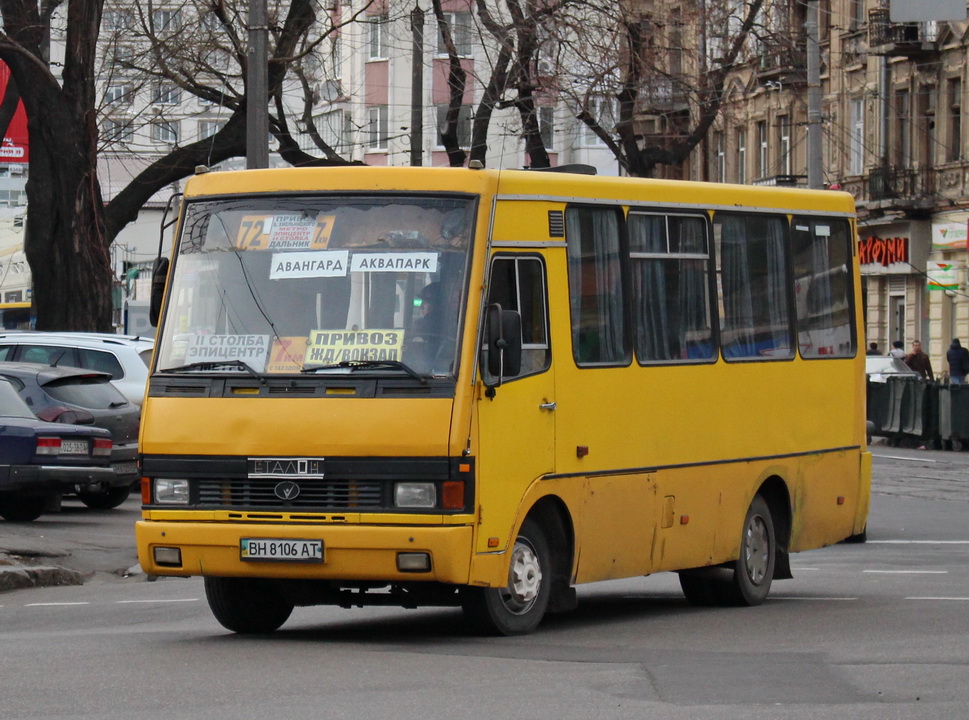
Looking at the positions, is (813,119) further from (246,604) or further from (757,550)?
(246,604)

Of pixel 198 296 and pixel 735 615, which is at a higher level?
pixel 198 296

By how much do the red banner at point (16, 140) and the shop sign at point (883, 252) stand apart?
78.8ft

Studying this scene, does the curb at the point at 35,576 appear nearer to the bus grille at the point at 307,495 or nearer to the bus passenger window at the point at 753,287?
the bus grille at the point at 307,495

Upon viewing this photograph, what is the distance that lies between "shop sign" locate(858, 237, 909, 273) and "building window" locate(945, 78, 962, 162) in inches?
110

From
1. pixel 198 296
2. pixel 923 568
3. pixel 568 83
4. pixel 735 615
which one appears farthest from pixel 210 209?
pixel 568 83

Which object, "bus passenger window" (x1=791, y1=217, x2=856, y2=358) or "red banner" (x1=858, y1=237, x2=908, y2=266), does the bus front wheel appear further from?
"red banner" (x1=858, y1=237, x2=908, y2=266)

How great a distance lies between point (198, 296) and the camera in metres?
10.7

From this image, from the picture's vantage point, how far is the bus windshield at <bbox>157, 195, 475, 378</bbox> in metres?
10.1

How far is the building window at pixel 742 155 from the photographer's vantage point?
59188 mm

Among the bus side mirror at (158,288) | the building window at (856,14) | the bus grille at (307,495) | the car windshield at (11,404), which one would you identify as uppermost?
the building window at (856,14)

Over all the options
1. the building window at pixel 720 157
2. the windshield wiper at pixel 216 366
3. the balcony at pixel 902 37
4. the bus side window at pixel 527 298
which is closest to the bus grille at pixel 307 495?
the windshield wiper at pixel 216 366

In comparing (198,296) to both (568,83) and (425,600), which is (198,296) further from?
(568,83)

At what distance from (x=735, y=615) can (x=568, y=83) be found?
64.8ft

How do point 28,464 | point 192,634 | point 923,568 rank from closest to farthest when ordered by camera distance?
1. point 192,634
2. point 923,568
3. point 28,464
